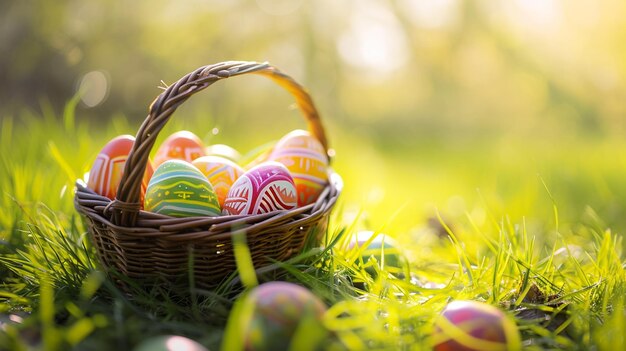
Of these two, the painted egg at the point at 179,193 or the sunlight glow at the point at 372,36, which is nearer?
the painted egg at the point at 179,193

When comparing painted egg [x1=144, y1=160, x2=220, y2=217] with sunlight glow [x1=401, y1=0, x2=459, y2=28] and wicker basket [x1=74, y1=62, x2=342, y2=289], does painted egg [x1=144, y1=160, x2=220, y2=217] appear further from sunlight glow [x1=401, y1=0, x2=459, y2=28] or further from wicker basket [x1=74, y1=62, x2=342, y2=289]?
sunlight glow [x1=401, y1=0, x2=459, y2=28]

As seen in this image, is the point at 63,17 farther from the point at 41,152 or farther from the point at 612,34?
the point at 612,34

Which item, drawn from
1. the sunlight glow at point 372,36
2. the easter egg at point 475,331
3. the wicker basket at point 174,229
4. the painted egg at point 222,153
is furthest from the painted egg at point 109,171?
the sunlight glow at point 372,36

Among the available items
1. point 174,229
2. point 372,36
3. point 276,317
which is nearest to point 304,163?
point 174,229

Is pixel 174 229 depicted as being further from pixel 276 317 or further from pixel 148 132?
pixel 276 317

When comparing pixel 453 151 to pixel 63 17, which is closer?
pixel 63 17

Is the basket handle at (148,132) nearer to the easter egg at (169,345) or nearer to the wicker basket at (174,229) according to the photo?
the wicker basket at (174,229)

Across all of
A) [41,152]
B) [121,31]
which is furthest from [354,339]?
[121,31]

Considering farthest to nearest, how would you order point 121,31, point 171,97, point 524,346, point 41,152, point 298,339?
1. point 121,31
2. point 41,152
3. point 171,97
4. point 524,346
5. point 298,339
